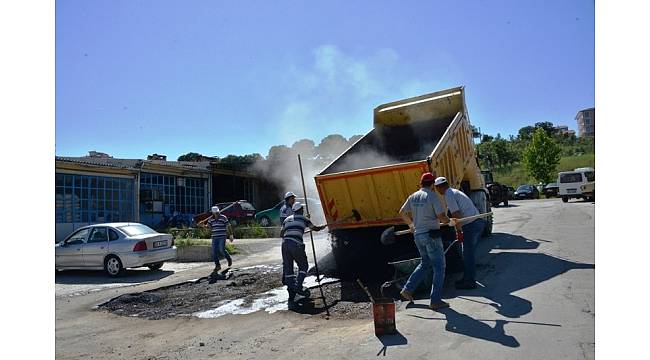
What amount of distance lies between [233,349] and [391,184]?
3847mm

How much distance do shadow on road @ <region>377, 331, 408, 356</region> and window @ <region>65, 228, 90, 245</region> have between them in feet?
32.1

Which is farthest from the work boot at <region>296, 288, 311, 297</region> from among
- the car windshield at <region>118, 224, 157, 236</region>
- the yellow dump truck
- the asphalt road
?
the car windshield at <region>118, 224, 157, 236</region>

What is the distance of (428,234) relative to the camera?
20.2ft

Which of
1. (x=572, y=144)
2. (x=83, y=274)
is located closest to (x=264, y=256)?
(x=83, y=274)

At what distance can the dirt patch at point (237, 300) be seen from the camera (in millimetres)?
7175

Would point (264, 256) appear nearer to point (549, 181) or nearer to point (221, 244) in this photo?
point (221, 244)

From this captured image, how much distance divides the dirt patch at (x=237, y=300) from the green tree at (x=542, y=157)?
1614 inches

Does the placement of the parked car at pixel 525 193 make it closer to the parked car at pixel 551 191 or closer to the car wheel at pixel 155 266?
the parked car at pixel 551 191

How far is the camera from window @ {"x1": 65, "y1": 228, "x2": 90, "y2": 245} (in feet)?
40.4

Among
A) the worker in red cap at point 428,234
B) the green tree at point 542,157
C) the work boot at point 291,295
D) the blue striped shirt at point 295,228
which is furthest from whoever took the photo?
the green tree at point 542,157

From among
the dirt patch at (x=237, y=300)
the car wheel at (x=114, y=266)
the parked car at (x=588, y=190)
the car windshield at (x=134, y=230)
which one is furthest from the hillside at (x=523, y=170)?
the dirt patch at (x=237, y=300)

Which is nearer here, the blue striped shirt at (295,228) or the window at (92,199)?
the blue striped shirt at (295,228)

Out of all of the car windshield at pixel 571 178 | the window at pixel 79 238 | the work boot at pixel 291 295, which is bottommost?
the work boot at pixel 291 295

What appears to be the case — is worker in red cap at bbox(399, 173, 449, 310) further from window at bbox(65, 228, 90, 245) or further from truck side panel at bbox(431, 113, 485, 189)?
window at bbox(65, 228, 90, 245)
